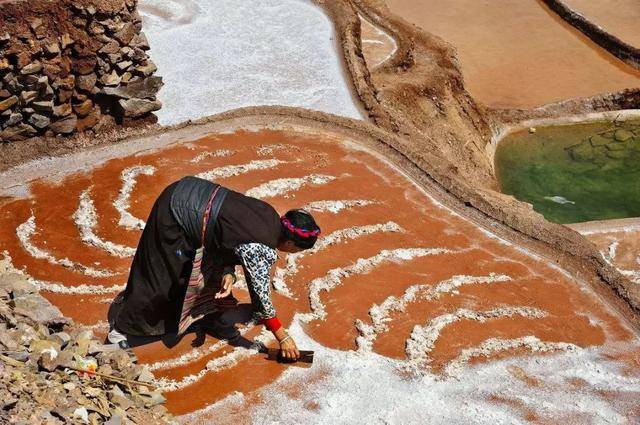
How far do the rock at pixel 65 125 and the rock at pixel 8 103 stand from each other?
68 cm

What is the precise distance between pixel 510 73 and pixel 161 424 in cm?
1589

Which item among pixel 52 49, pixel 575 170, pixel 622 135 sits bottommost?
pixel 575 170

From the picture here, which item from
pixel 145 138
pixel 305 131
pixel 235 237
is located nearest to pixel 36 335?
pixel 235 237

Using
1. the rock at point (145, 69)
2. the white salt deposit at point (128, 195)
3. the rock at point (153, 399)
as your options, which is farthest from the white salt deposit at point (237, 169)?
the rock at point (153, 399)

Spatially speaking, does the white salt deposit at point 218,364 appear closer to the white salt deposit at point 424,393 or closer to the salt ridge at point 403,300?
the white salt deposit at point 424,393

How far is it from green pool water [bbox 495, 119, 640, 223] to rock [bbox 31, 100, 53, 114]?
910 cm

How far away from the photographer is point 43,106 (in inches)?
397

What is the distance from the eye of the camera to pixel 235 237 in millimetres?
5602

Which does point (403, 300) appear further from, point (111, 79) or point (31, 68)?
point (31, 68)

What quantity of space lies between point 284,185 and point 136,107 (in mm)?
2786

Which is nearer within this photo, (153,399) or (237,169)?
(153,399)

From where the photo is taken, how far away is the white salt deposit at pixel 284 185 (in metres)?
9.62

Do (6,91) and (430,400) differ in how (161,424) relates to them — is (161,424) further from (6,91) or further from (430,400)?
(6,91)

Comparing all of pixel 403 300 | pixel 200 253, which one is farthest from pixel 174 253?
pixel 403 300
